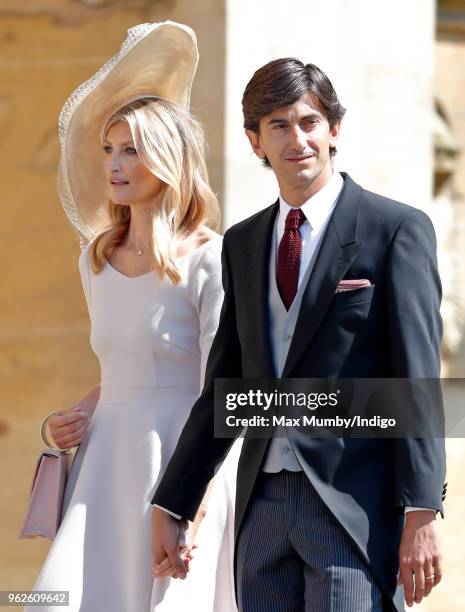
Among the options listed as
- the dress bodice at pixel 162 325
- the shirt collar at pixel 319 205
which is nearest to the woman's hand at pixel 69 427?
the dress bodice at pixel 162 325

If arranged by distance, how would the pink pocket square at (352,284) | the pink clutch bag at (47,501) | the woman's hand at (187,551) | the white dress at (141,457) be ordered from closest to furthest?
the pink pocket square at (352,284)
the woman's hand at (187,551)
the white dress at (141,457)
the pink clutch bag at (47,501)

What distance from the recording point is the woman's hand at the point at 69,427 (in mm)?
4457

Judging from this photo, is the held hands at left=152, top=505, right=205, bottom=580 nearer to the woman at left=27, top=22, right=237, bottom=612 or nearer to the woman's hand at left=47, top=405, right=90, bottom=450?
the woman at left=27, top=22, right=237, bottom=612

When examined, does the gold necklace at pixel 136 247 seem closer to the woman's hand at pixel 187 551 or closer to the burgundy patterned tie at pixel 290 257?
the woman's hand at pixel 187 551

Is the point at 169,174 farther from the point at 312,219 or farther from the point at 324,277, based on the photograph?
the point at 324,277

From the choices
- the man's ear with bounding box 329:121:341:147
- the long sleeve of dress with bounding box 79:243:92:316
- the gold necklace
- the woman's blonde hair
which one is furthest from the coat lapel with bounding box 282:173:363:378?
the long sleeve of dress with bounding box 79:243:92:316

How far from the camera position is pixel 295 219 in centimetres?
360

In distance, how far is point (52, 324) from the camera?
718 centimetres

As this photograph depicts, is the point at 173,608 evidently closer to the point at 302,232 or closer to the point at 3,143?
the point at 302,232

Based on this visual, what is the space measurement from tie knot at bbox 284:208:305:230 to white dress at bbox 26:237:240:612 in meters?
0.76

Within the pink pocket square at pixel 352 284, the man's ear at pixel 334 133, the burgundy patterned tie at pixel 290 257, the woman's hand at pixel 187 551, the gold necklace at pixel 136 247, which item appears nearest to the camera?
the pink pocket square at pixel 352 284

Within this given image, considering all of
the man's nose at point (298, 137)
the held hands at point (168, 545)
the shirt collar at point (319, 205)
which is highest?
the man's nose at point (298, 137)

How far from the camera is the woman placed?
4.31 metres

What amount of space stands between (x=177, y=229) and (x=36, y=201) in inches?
113
